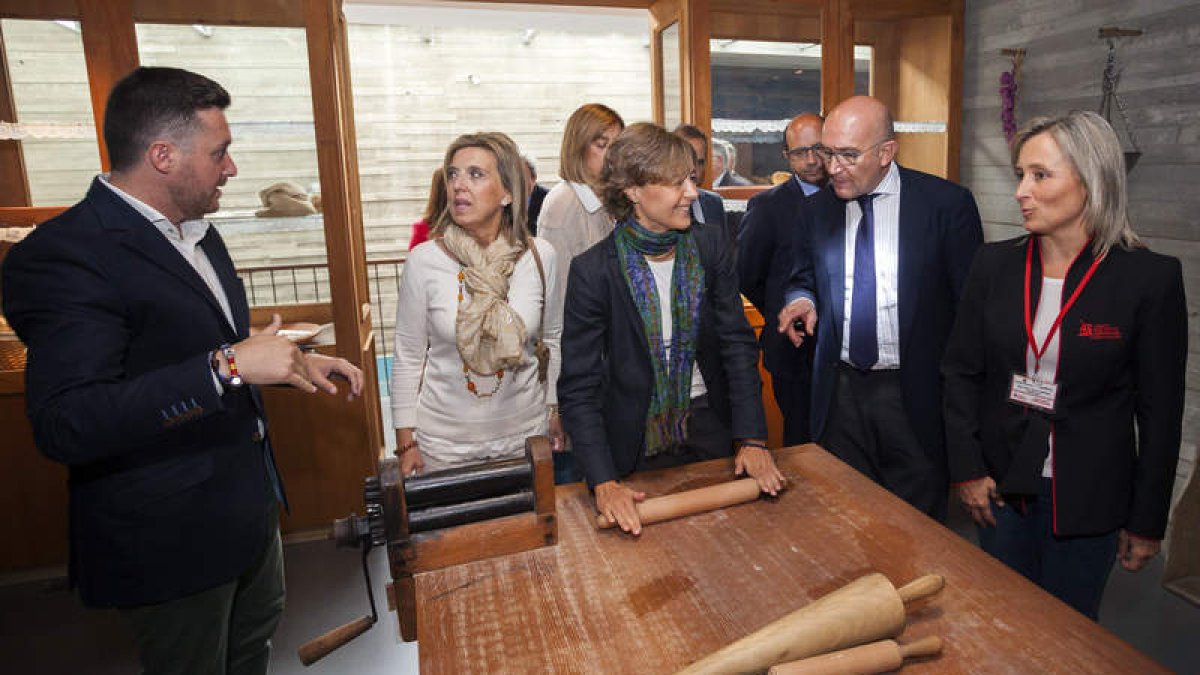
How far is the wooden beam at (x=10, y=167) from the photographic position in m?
2.88

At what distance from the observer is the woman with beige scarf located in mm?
1917

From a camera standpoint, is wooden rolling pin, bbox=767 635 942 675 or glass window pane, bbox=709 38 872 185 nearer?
wooden rolling pin, bbox=767 635 942 675

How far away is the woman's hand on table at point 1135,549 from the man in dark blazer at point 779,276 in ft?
3.38

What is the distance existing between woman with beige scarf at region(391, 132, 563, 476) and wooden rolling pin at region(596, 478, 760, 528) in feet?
2.15

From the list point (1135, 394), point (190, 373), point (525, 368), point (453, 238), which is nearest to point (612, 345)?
point (525, 368)

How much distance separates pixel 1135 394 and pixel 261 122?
10.2ft

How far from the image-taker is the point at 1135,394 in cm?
157

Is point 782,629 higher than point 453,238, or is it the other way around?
point 453,238

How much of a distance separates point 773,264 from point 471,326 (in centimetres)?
134

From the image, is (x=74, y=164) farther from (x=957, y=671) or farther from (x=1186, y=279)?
(x=1186, y=279)

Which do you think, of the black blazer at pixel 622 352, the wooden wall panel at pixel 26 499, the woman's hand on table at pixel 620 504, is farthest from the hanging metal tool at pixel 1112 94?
the wooden wall panel at pixel 26 499

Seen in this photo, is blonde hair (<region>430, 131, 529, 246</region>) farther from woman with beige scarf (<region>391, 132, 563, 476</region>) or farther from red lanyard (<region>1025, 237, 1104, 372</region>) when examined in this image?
red lanyard (<region>1025, 237, 1104, 372</region>)

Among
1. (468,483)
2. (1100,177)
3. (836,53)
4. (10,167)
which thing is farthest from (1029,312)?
(10,167)

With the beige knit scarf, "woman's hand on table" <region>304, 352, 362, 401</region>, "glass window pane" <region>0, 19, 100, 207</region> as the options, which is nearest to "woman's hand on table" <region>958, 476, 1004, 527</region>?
the beige knit scarf
